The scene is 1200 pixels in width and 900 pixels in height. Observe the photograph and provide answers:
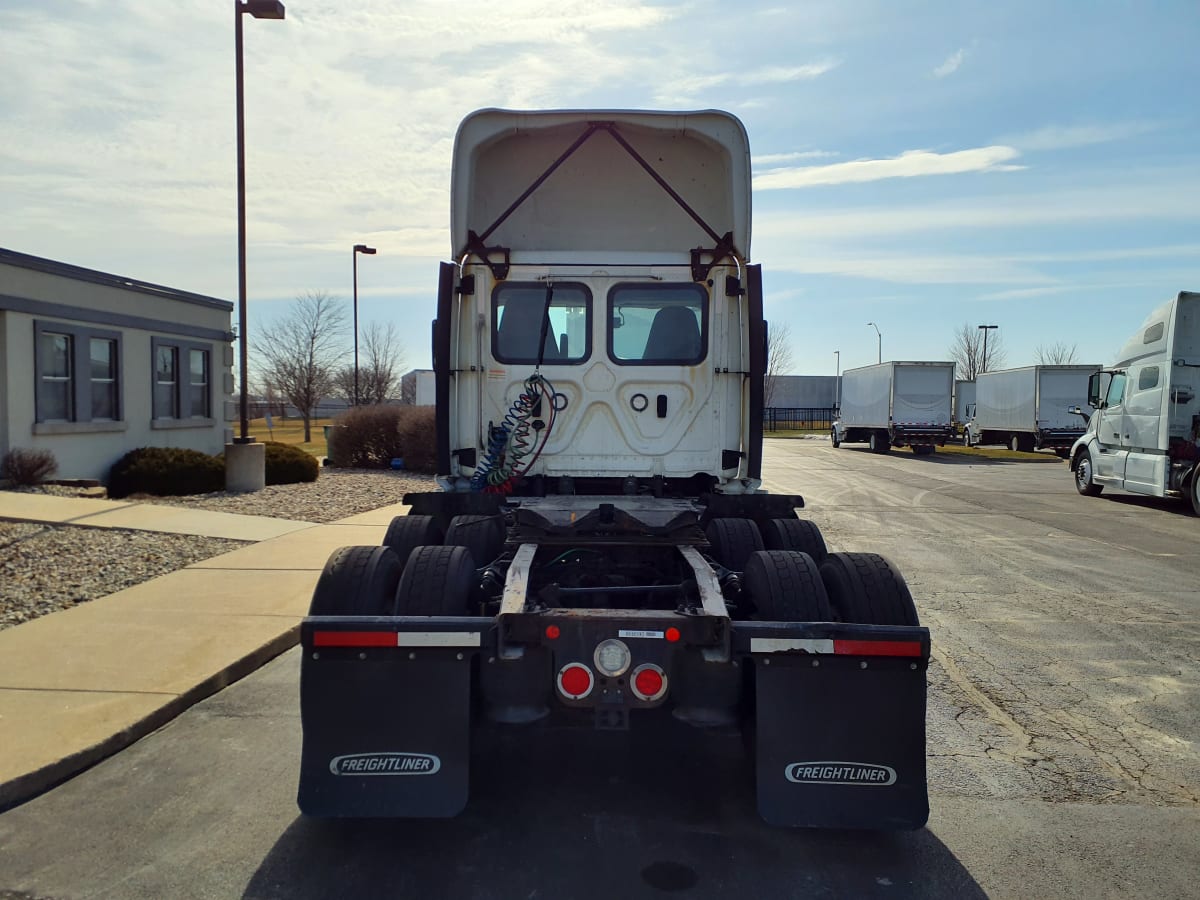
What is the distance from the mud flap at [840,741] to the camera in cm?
375

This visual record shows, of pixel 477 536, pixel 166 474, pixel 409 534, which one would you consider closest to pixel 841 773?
pixel 477 536

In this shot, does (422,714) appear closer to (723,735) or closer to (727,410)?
(723,735)

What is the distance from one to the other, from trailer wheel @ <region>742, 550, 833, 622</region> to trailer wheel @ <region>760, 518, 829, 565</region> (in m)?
1.06

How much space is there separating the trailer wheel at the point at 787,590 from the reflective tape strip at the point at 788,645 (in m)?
0.39

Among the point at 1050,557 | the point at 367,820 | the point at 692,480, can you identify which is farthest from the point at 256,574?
the point at 1050,557

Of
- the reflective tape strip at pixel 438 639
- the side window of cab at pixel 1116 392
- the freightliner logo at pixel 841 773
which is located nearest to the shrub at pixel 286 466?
the reflective tape strip at pixel 438 639

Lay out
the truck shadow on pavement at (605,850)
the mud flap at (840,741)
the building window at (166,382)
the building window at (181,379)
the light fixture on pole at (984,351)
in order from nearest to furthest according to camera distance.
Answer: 1. the truck shadow on pavement at (605,850)
2. the mud flap at (840,741)
3. the building window at (166,382)
4. the building window at (181,379)
5. the light fixture on pole at (984,351)

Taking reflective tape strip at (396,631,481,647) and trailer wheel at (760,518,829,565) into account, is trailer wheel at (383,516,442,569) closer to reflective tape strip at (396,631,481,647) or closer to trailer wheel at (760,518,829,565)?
reflective tape strip at (396,631,481,647)

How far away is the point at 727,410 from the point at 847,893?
3.59 meters

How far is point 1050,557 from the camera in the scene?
11.9 metres

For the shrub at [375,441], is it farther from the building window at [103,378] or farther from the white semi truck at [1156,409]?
the white semi truck at [1156,409]

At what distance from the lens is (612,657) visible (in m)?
3.78

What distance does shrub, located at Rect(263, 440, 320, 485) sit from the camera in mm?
17711

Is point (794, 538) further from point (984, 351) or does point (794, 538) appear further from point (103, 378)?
point (984, 351)
